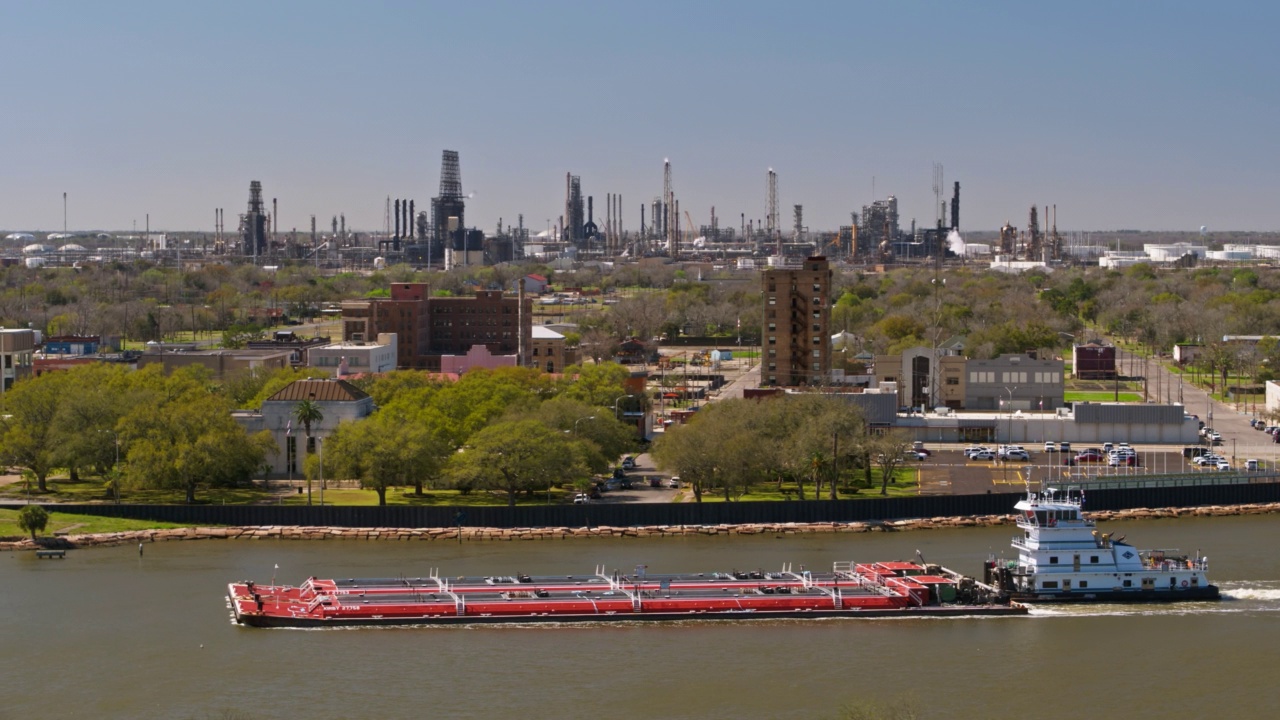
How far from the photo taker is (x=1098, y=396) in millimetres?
66000

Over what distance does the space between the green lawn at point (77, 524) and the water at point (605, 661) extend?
3639mm

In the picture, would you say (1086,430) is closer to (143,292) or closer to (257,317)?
(257,317)

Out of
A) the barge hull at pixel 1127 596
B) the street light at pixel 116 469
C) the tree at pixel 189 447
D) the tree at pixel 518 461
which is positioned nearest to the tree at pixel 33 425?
the street light at pixel 116 469

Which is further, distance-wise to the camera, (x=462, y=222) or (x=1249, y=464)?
(x=462, y=222)

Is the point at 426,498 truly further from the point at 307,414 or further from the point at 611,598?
the point at 611,598

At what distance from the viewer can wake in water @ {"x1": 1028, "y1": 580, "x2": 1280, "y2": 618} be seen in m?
31.2

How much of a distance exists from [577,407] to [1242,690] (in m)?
23.7

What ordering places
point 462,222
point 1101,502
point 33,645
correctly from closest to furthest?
point 33,645, point 1101,502, point 462,222

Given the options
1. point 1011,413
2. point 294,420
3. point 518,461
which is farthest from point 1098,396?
point 294,420

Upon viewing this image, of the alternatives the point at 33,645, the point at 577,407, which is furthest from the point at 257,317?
the point at 33,645

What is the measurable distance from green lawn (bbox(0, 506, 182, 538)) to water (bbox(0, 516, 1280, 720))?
11.9 ft

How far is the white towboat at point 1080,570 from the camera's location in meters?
32.2

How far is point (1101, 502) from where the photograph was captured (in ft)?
141

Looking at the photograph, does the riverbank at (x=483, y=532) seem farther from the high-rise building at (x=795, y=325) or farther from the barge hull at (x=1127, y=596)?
the high-rise building at (x=795, y=325)
